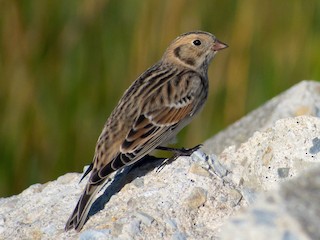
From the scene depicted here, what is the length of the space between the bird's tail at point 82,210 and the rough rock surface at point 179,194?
27mm

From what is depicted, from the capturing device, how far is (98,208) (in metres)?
3.84

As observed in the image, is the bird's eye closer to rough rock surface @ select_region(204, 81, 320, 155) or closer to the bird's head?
the bird's head

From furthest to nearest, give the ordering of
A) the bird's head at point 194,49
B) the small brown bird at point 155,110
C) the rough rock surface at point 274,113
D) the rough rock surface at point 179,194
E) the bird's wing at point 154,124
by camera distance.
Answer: the bird's head at point 194,49 → the rough rock surface at point 274,113 → the small brown bird at point 155,110 → the bird's wing at point 154,124 → the rough rock surface at point 179,194

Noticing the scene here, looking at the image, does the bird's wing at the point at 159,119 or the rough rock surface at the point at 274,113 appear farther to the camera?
the rough rock surface at the point at 274,113

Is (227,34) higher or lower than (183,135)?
higher

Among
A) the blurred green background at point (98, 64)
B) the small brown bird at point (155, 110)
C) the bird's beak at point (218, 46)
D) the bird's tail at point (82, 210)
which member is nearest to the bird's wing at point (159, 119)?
the small brown bird at point (155, 110)

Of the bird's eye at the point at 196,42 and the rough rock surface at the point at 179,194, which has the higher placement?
the rough rock surface at the point at 179,194

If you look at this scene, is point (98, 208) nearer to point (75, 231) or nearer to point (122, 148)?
point (75, 231)

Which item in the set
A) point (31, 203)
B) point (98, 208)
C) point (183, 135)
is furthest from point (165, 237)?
point (183, 135)

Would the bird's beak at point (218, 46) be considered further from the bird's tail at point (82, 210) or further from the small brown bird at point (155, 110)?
the bird's tail at point (82, 210)

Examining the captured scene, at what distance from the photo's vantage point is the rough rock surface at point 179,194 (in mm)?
3512

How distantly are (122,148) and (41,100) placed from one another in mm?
1682

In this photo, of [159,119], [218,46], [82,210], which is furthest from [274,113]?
[82,210]

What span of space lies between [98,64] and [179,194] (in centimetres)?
236
